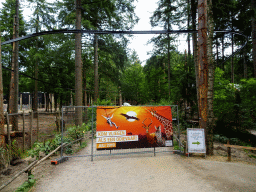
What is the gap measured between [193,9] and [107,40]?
9.05 metres

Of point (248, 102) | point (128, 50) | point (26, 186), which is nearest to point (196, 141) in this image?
point (26, 186)

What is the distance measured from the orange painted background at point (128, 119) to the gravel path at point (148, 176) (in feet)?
3.93

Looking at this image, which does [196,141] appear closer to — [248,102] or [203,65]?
[203,65]

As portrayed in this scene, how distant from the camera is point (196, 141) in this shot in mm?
6984

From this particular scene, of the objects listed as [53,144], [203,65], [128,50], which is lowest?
[53,144]

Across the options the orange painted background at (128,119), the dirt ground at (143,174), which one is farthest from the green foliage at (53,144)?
the orange painted background at (128,119)

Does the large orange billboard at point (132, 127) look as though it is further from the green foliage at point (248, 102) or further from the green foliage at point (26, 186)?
the green foliage at point (248, 102)

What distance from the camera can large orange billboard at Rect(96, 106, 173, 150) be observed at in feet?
22.0

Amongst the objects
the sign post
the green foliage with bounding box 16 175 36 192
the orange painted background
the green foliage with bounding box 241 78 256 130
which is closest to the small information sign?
the sign post

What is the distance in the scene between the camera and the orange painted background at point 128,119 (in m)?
6.75

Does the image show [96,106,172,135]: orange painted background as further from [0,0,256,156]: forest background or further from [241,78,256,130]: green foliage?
[241,78,256,130]: green foliage

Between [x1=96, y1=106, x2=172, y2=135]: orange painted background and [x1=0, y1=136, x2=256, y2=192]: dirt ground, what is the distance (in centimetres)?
118

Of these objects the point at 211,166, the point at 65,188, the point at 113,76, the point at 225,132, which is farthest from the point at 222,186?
the point at 113,76

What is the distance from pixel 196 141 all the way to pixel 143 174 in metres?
3.06
